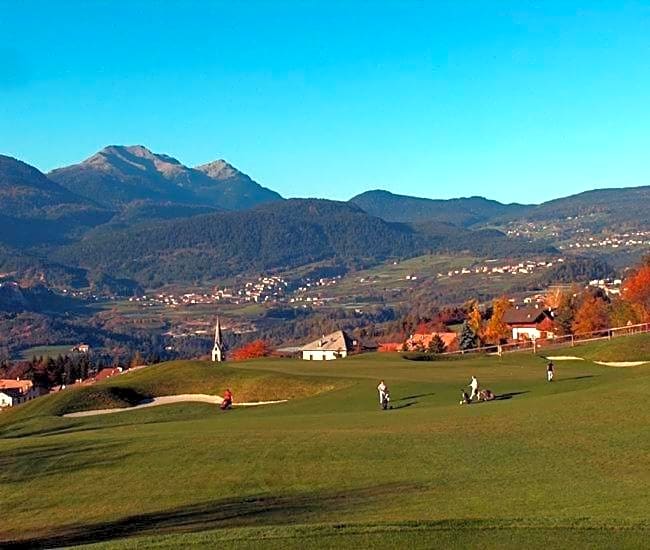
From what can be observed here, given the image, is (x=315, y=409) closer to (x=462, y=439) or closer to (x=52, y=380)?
(x=462, y=439)

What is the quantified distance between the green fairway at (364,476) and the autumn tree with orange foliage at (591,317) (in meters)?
55.4

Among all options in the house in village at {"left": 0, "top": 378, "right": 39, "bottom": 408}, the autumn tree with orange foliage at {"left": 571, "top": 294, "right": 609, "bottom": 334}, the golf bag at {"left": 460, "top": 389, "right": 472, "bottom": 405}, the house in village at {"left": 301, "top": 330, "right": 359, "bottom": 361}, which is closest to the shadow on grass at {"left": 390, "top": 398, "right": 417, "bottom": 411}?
the golf bag at {"left": 460, "top": 389, "right": 472, "bottom": 405}

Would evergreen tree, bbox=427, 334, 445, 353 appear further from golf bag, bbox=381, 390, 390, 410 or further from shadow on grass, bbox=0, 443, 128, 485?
shadow on grass, bbox=0, 443, 128, 485

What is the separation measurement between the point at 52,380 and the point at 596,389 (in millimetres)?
101957

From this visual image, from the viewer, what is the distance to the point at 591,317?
9831cm

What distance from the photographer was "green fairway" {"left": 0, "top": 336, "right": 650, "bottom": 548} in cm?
1700

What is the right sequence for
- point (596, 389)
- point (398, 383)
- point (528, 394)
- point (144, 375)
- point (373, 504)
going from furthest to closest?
point (144, 375) → point (398, 383) → point (528, 394) → point (596, 389) → point (373, 504)

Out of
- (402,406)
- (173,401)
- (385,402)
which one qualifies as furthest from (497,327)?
(385,402)

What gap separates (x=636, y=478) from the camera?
2069 centimetres

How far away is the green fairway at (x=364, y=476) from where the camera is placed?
669 inches

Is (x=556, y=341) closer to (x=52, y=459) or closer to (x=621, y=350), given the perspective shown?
(x=621, y=350)

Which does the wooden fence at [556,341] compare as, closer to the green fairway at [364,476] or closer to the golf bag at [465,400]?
the green fairway at [364,476]

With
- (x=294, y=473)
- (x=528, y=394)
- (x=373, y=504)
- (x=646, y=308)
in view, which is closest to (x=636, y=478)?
(x=373, y=504)

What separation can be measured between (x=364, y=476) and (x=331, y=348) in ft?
307
